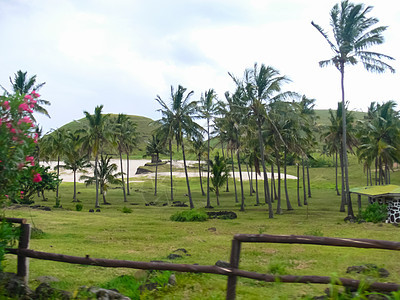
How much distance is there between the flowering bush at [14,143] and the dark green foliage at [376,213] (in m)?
23.1

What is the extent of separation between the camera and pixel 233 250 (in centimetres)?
442

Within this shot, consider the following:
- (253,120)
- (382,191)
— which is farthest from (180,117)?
(382,191)

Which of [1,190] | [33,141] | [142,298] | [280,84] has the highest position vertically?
[280,84]

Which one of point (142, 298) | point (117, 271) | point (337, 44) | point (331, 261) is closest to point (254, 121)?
point (337, 44)

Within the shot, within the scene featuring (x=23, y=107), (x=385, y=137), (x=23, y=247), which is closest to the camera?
(x=23, y=107)

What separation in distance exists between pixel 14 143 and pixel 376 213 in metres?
23.7

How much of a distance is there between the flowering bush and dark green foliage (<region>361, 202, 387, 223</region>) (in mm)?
23122

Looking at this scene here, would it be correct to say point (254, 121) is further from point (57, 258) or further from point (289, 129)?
point (57, 258)

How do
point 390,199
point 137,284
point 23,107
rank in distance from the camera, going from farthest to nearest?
point 390,199, point 137,284, point 23,107

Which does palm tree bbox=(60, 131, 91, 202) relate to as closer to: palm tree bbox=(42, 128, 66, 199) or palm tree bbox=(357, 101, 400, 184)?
palm tree bbox=(42, 128, 66, 199)

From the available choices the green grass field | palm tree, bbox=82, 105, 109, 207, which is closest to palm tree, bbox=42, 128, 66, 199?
palm tree, bbox=82, 105, 109, 207

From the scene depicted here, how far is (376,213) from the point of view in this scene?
23.1m

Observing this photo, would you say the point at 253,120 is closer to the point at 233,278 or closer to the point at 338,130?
the point at 338,130

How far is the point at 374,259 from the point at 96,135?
106 feet
